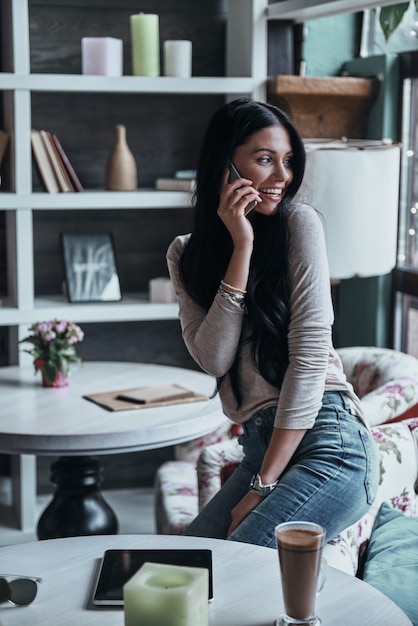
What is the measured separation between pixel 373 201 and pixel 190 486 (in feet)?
3.23

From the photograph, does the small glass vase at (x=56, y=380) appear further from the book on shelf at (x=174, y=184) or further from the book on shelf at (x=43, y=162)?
the book on shelf at (x=174, y=184)

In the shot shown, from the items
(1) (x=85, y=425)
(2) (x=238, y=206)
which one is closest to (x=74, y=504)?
(1) (x=85, y=425)

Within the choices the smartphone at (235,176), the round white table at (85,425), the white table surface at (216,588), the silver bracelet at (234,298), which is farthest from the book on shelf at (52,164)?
the white table surface at (216,588)

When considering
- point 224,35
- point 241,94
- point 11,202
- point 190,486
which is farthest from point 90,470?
point 224,35

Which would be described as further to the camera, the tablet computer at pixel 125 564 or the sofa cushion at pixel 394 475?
the sofa cushion at pixel 394 475

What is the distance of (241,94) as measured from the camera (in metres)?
3.48

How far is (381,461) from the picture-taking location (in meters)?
2.17

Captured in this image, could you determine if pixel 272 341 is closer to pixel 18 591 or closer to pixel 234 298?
pixel 234 298

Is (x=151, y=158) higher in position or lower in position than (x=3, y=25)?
lower

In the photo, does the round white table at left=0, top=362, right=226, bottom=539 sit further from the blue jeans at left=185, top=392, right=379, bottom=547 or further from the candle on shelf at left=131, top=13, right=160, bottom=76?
the candle on shelf at left=131, top=13, right=160, bottom=76

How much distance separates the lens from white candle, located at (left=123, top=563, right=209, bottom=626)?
1.16 metres

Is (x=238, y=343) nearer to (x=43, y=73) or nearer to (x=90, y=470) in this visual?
(x=90, y=470)

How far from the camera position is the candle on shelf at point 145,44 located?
10.9ft

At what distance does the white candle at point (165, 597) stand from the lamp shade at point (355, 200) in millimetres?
1655
